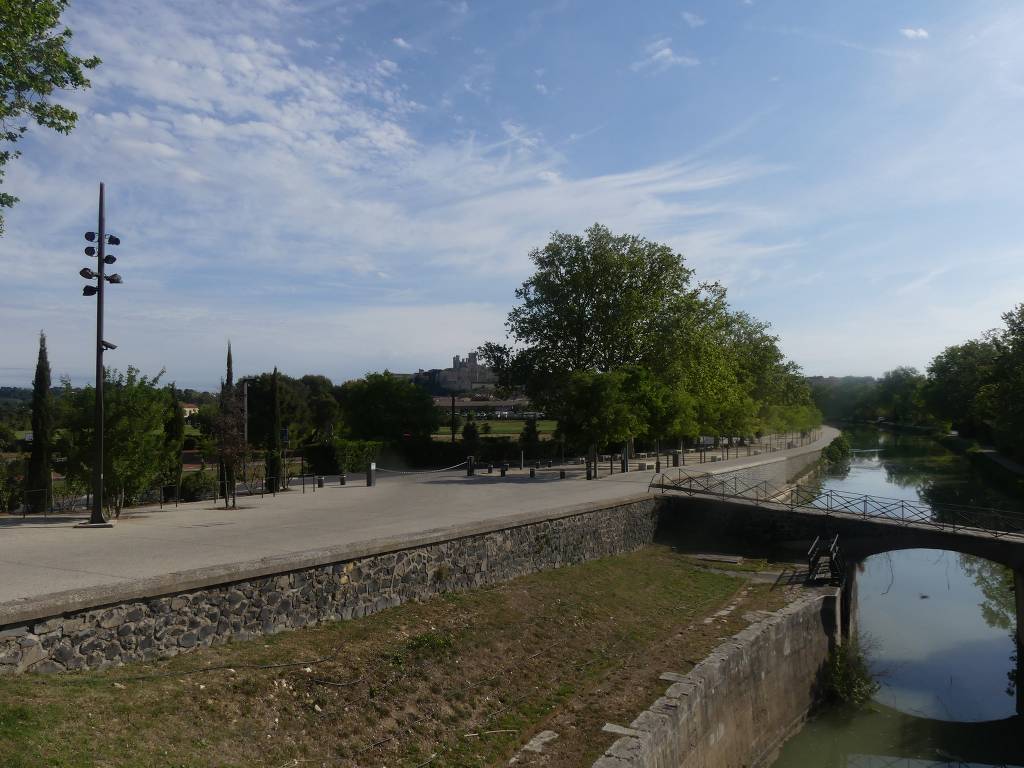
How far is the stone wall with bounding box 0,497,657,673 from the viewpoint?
25.6 feet

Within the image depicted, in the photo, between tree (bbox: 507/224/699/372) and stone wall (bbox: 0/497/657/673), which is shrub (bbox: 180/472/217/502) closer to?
stone wall (bbox: 0/497/657/673)

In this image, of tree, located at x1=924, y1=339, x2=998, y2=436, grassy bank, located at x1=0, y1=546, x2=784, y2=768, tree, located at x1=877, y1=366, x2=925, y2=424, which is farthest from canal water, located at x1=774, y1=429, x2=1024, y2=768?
tree, located at x1=877, y1=366, x2=925, y2=424

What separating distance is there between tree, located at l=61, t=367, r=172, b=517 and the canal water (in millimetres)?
16544

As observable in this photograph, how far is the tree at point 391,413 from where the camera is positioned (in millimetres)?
44875

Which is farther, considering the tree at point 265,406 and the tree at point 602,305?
the tree at point 265,406

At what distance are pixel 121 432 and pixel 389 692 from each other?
12669 mm

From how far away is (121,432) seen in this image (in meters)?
18.5

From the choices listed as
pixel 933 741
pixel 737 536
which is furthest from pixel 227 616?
pixel 737 536

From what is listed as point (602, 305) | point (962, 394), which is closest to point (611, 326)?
point (602, 305)

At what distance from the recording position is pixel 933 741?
1493 cm

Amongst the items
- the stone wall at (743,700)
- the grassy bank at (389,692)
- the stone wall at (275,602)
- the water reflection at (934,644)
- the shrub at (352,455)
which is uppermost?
the shrub at (352,455)

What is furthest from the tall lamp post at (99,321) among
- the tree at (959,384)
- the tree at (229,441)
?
the tree at (959,384)

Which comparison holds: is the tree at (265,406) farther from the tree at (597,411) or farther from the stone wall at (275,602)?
the stone wall at (275,602)

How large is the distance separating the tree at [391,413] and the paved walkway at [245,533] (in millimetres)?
15897
